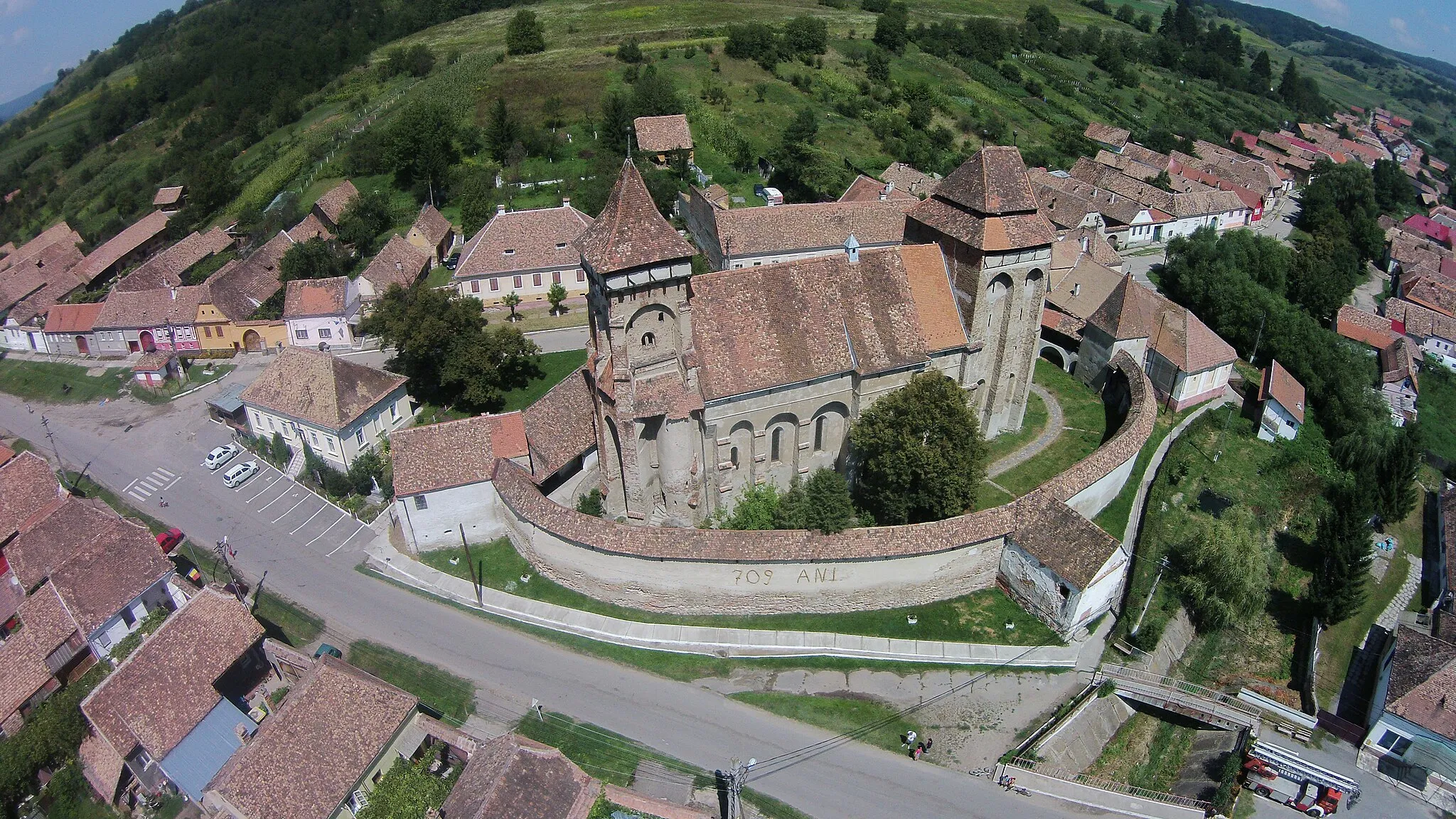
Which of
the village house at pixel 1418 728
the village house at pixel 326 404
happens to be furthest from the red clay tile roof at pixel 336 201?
the village house at pixel 1418 728

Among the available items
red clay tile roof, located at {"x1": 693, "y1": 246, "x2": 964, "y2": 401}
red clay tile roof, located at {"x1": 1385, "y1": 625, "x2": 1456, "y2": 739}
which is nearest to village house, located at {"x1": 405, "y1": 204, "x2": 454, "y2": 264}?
red clay tile roof, located at {"x1": 693, "y1": 246, "x2": 964, "y2": 401}

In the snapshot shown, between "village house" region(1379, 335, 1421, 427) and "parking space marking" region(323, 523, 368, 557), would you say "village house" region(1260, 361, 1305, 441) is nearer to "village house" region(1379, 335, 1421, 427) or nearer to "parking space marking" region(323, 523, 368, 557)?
"village house" region(1379, 335, 1421, 427)

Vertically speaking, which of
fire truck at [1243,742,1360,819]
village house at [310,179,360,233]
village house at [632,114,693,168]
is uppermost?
village house at [632,114,693,168]

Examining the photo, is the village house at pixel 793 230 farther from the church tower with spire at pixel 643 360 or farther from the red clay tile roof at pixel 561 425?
the church tower with spire at pixel 643 360

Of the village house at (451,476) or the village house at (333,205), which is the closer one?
the village house at (451,476)

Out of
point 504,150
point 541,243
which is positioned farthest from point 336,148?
point 541,243

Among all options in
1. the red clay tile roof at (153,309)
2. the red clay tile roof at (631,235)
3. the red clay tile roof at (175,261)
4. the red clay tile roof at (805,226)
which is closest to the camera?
the red clay tile roof at (631,235)

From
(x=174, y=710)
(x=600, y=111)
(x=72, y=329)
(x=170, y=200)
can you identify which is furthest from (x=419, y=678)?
(x=170, y=200)
